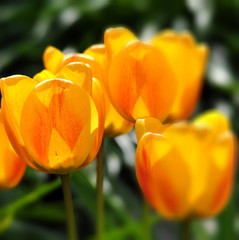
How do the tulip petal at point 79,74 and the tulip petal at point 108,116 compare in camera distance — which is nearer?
the tulip petal at point 79,74

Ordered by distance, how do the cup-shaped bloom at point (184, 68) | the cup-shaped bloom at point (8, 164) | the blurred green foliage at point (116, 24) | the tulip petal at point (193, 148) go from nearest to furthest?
the tulip petal at point (193, 148) → the cup-shaped bloom at point (8, 164) → the cup-shaped bloom at point (184, 68) → the blurred green foliage at point (116, 24)

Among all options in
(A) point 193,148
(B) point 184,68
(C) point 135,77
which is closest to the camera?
(A) point 193,148

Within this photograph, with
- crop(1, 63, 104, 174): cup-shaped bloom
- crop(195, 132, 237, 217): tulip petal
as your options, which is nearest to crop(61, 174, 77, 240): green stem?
crop(1, 63, 104, 174): cup-shaped bloom

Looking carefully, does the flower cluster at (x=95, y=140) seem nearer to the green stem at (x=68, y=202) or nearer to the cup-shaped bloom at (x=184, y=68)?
the green stem at (x=68, y=202)

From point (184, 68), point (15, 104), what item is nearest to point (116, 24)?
point (184, 68)

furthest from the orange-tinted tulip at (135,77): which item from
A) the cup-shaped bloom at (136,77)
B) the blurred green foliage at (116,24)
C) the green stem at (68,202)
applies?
the blurred green foliage at (116,24)

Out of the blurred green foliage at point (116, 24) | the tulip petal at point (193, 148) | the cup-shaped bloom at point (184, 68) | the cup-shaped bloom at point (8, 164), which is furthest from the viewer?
the blurred green foliage at point (116, 24)

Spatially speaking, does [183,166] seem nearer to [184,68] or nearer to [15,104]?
[15,104]

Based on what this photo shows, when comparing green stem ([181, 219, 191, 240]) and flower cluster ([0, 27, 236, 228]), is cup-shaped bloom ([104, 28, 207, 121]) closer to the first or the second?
flower cluster ([0, 27, 236, 228])
